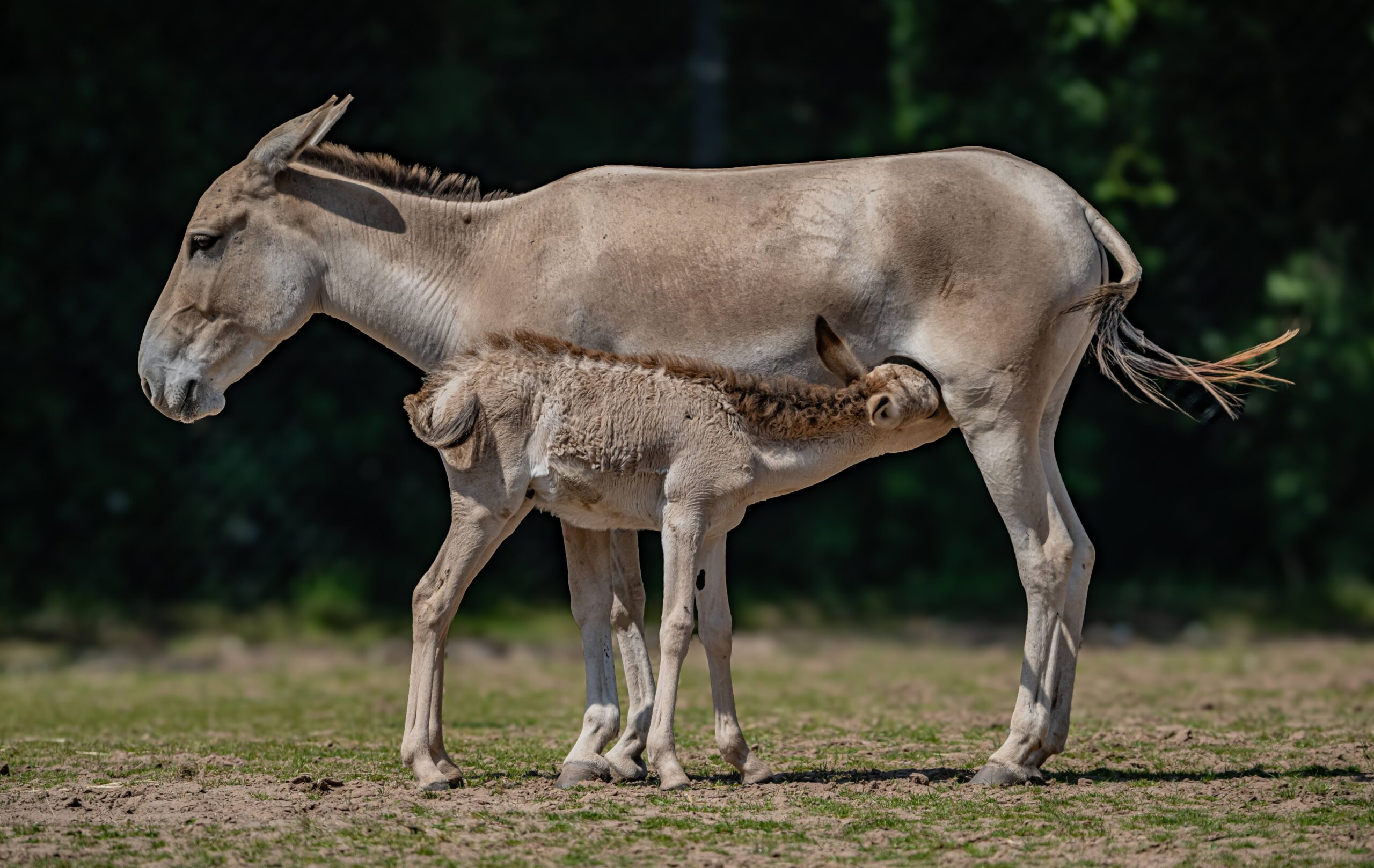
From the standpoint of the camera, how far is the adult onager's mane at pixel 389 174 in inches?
296

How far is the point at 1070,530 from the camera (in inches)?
290

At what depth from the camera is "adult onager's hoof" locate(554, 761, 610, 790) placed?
6.85 metres

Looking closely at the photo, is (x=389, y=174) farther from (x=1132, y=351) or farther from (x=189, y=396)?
(x=1132, y=351)

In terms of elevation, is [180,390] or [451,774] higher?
[180,390]

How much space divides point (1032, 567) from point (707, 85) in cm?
769

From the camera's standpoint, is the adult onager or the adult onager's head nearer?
the adult onager

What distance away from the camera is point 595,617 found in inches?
288

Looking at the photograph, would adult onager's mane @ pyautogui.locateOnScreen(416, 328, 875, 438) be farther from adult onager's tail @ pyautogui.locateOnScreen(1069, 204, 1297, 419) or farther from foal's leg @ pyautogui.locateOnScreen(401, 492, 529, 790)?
adult onager's tail @ pyautogui.locateOnScreen(1069, 204, 1297, 419)

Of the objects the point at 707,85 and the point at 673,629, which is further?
the point at 707,85

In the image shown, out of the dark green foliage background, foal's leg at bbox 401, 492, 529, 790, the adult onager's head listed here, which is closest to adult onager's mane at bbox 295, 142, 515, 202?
the adult onager's head

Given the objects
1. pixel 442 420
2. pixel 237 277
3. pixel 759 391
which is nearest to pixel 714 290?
pixel 759 391

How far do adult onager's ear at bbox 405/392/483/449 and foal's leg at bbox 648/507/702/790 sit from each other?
2.80 ft

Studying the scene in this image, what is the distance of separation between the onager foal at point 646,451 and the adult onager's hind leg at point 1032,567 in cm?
34

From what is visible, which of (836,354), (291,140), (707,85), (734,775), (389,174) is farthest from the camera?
(707,85)
